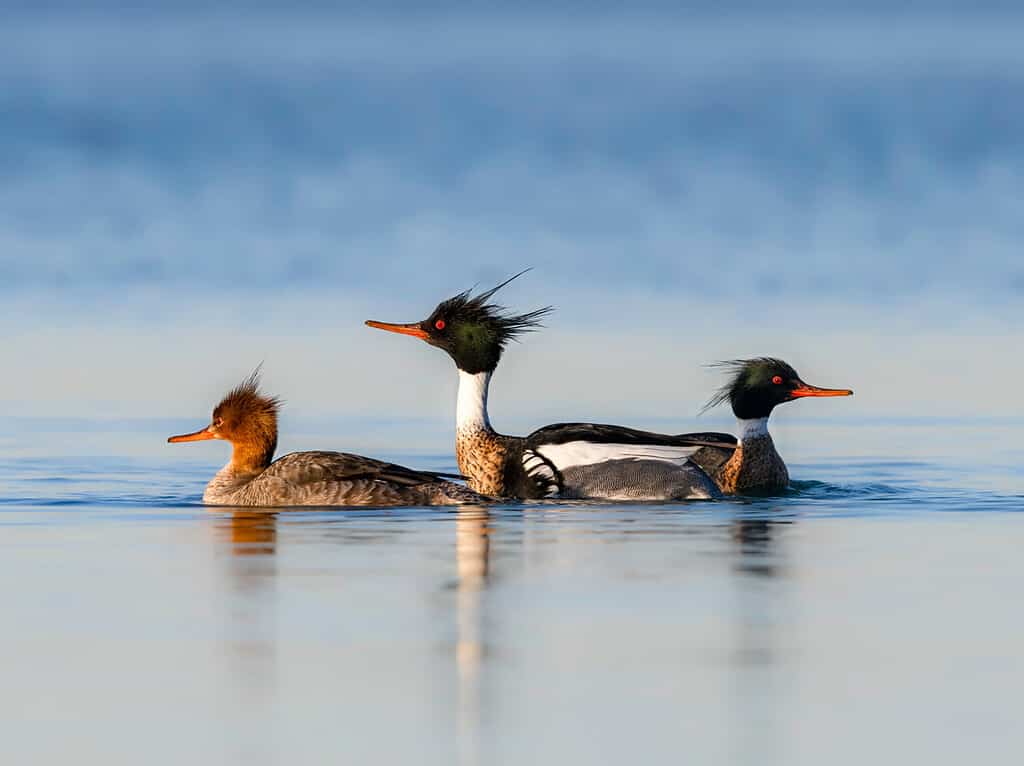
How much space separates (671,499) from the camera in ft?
41.2

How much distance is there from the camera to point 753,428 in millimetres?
13969

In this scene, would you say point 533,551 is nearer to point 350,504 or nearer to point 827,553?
point 827,553

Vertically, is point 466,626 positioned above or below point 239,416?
below

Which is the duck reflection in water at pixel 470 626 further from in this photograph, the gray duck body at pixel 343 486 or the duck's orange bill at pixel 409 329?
the duck's orange bill at pixel 409 329

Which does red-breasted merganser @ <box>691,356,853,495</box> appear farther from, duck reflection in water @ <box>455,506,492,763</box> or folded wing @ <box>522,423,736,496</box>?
duck reflection in water @ <box>455,506,492,763</box>

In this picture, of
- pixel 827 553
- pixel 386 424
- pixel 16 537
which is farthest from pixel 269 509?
pixel 386 424

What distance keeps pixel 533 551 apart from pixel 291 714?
3497mm

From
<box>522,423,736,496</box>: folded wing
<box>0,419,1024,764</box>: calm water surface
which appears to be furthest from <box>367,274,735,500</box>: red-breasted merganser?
<box>0,419,1024,764</box>: calm water surface

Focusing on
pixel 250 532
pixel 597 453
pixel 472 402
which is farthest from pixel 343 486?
pixel 250 532

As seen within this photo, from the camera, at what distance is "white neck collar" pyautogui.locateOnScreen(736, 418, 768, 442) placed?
1395cm

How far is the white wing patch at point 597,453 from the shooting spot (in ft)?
41.5

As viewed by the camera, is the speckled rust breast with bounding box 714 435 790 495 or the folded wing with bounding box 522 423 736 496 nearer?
the folded wing with bounding box 522 423 736 496

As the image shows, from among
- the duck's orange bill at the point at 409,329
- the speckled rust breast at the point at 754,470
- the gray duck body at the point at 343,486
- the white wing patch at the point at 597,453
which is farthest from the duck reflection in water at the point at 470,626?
the speckled rust breast at the point at 754,470

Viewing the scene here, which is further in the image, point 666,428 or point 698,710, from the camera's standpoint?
point 666,428
